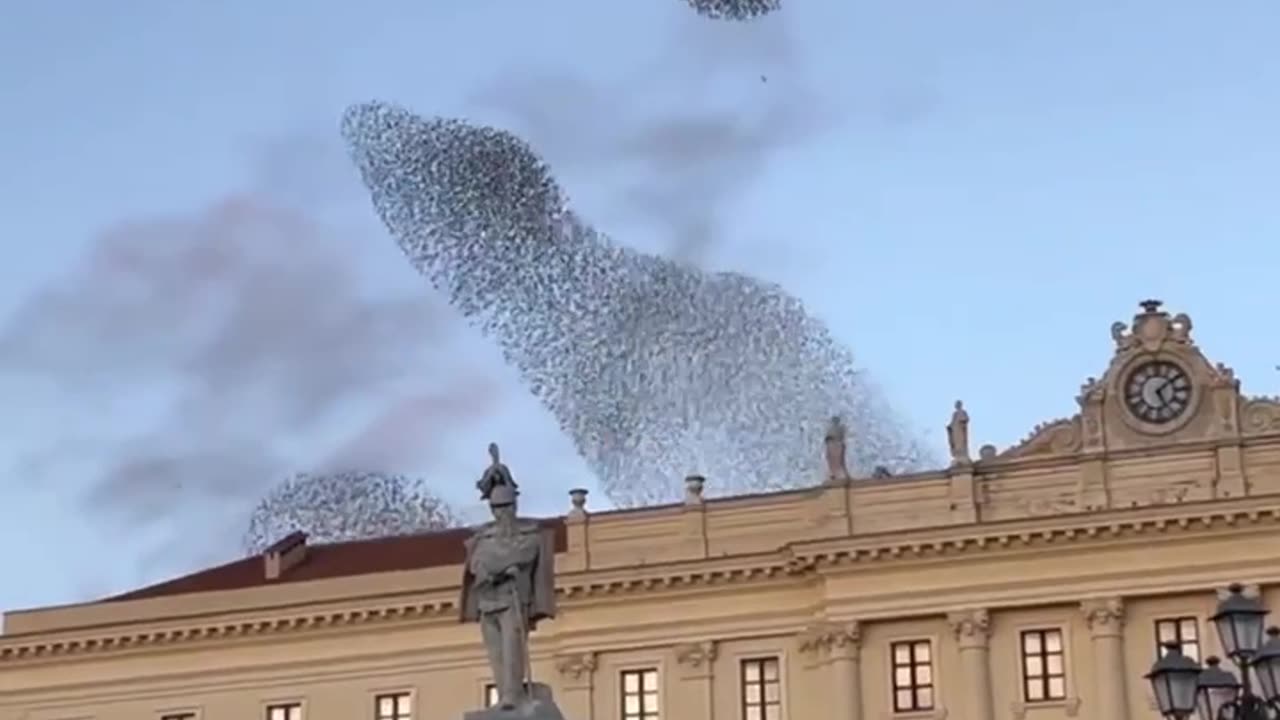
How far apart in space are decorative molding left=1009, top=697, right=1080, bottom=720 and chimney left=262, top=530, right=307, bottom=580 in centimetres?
1750

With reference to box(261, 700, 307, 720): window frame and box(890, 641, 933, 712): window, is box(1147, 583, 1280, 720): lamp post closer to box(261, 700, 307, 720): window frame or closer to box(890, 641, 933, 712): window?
box(890, 641, 933, 712): window

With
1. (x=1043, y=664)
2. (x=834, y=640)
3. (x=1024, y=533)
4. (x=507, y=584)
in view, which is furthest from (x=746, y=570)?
(x=507, y=584)

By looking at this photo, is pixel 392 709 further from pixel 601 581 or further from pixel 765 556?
pixel 765 556

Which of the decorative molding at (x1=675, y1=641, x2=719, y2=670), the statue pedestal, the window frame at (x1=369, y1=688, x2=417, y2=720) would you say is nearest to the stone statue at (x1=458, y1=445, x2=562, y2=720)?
the statue pedestal

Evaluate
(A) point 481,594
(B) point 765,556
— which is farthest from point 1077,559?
(A) point 481,594

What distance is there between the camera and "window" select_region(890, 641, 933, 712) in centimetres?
4588

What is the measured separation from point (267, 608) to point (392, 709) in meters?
3.45

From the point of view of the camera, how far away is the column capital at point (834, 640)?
46156 mm

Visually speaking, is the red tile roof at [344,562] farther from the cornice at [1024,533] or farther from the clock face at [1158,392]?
the clock face at [1158,392]

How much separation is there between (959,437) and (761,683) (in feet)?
20.3

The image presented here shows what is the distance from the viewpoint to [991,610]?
45.6m

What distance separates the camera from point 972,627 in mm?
45500

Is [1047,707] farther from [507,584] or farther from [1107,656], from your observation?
[507,584]

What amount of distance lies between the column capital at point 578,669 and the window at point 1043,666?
8.69m
